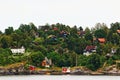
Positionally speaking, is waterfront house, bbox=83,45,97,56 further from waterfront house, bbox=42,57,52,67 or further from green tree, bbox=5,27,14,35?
A: green tree, bbox=5,27,14,35

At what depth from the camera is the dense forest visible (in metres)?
87.2

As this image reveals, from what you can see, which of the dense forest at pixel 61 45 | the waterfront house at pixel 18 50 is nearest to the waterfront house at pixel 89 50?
the dense forest at pixel 61 45

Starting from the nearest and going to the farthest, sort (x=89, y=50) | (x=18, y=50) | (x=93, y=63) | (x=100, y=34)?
(x=93, y=63), (x=18, y=50), (x=89, y=50), (x=100, y=34)

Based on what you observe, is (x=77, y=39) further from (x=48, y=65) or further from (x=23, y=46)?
(x=48, y=65)

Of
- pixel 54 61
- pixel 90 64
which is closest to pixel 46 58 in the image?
pixel 54 61

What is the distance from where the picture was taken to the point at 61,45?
98375mm

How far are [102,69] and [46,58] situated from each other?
823cm

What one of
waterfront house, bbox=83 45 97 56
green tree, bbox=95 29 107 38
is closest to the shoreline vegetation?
waterfront house, bbox=83 45 97 56

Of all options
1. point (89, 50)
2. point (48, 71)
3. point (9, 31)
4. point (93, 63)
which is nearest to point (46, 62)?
point (48, 71)

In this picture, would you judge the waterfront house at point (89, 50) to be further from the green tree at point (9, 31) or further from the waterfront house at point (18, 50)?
the green tree at point (9, 31)

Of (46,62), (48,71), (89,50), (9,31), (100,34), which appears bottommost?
(48,71)

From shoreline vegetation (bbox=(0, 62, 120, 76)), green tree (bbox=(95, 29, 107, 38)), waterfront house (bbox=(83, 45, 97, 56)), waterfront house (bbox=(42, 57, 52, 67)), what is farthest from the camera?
green tree (bbox=(95, 29, 107, 38))

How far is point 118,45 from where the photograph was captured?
96500 mm

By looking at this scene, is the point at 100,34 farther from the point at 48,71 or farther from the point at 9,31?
the point at 48,71
